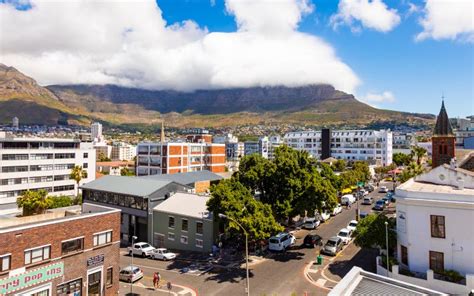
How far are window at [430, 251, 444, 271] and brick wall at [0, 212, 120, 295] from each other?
27820 millimetres

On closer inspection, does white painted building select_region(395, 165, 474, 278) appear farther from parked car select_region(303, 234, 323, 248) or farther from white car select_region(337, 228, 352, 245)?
parked car select_region(303, 234, 323, 248)

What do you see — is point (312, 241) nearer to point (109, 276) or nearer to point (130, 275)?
point (130, 275)

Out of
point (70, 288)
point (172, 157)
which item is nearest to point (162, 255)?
point (70, 288)

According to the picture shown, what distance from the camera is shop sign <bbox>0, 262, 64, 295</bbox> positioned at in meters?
22.2

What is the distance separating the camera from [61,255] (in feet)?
84.4

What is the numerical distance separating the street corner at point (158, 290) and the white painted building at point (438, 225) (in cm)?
2014

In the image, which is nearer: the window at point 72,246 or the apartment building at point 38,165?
the window at point 72,246

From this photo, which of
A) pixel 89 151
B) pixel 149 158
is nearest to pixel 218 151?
pixel 149 158

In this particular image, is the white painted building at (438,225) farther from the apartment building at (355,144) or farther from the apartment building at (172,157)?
the apartment building at (355,144)

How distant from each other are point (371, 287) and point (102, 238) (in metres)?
21.4

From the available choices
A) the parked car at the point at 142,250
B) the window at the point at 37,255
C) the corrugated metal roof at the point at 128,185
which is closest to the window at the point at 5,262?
the window at the point at 37,255

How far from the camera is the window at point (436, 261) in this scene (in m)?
30.1

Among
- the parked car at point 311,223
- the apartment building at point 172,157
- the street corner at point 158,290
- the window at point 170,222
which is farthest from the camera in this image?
the apartment building at point 172,157

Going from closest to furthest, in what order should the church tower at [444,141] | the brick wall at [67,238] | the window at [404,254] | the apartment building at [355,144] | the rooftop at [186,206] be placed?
the brick wall at [67,238] < the window at [404,254] < the rooftop at [186,206] < the church tower at [444,141] < the apartment building at [355,144]
